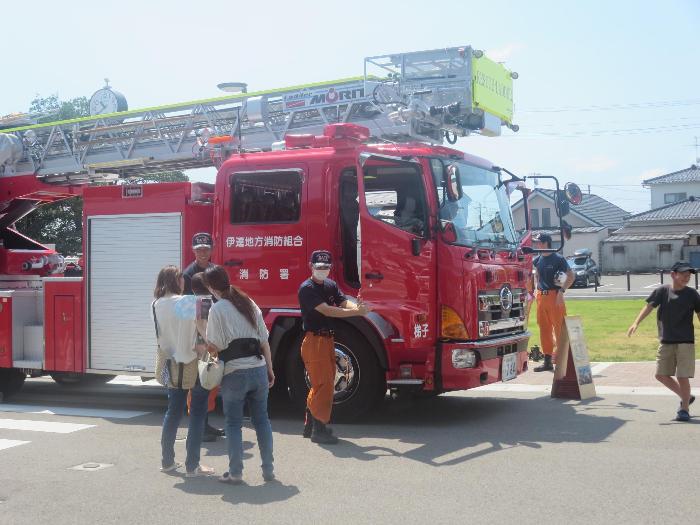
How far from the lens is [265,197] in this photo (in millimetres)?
9477

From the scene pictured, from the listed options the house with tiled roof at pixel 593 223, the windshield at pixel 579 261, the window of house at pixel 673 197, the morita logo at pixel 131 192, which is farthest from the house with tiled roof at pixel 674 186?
the morita logo at pixel 131 192

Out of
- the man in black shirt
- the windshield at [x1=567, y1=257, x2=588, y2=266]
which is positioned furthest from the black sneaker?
the windshield at [x1=567, y1=257, x2=588, y2=266]

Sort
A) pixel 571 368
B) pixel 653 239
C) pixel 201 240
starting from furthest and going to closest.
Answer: pixel 653 239 < pixel 571 368 < pixel 201 240

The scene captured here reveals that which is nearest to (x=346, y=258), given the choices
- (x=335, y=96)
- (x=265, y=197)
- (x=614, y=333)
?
(x=265, y=197)

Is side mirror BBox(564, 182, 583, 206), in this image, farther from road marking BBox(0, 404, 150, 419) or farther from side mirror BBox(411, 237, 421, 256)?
road marking BBox(0, 404, 150, 419)

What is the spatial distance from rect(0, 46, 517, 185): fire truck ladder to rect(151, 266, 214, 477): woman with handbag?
3.56 metres

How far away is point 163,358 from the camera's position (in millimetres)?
Result: 7105

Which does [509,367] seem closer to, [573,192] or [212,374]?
[573,192]

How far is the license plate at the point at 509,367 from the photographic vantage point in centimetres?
911

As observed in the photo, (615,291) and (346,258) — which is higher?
(346,258)

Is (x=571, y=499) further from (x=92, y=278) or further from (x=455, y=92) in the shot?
(x=92, y=278)

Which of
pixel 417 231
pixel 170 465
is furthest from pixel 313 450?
pixel 417 231

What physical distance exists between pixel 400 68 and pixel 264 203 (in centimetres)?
233

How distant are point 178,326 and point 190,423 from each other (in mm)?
775
